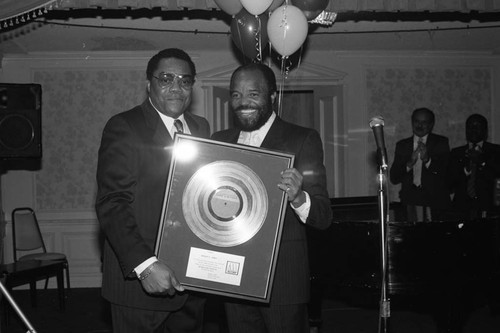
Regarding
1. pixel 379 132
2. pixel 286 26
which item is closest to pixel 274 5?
pixel 286 26

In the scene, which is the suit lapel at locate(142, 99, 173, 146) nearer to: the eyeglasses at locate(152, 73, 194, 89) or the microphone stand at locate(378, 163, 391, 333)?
the eyeglasses at locate(152, 73, 194, 89)

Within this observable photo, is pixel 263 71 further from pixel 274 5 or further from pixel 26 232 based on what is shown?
pixel 26 232

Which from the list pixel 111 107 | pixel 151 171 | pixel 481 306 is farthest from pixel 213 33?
pixel 151 171

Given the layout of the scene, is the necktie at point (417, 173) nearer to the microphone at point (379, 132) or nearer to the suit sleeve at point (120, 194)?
the microphone at point (379, 132)

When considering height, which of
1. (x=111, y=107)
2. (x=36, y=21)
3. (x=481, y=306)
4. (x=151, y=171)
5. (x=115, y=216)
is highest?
(x=36, y=21)

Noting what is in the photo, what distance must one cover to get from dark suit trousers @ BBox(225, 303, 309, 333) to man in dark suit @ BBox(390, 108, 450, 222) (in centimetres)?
381

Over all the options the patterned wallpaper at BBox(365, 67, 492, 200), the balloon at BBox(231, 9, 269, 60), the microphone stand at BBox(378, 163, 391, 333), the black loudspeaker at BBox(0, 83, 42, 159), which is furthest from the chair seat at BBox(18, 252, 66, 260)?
the microphone stand at BBox(378, 163, 391, 333)

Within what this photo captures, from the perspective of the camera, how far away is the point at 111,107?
7801 millimetres

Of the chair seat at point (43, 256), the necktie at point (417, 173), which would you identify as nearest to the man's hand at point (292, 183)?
the necktie at point (417, 173)

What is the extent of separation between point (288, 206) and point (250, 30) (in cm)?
217

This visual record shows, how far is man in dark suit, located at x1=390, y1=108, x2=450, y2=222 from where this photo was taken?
657cm

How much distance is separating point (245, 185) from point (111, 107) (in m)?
5.40

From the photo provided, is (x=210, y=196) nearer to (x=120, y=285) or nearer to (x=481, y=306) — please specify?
(x=120, y=285)

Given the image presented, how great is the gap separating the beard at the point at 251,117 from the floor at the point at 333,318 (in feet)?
8.84
